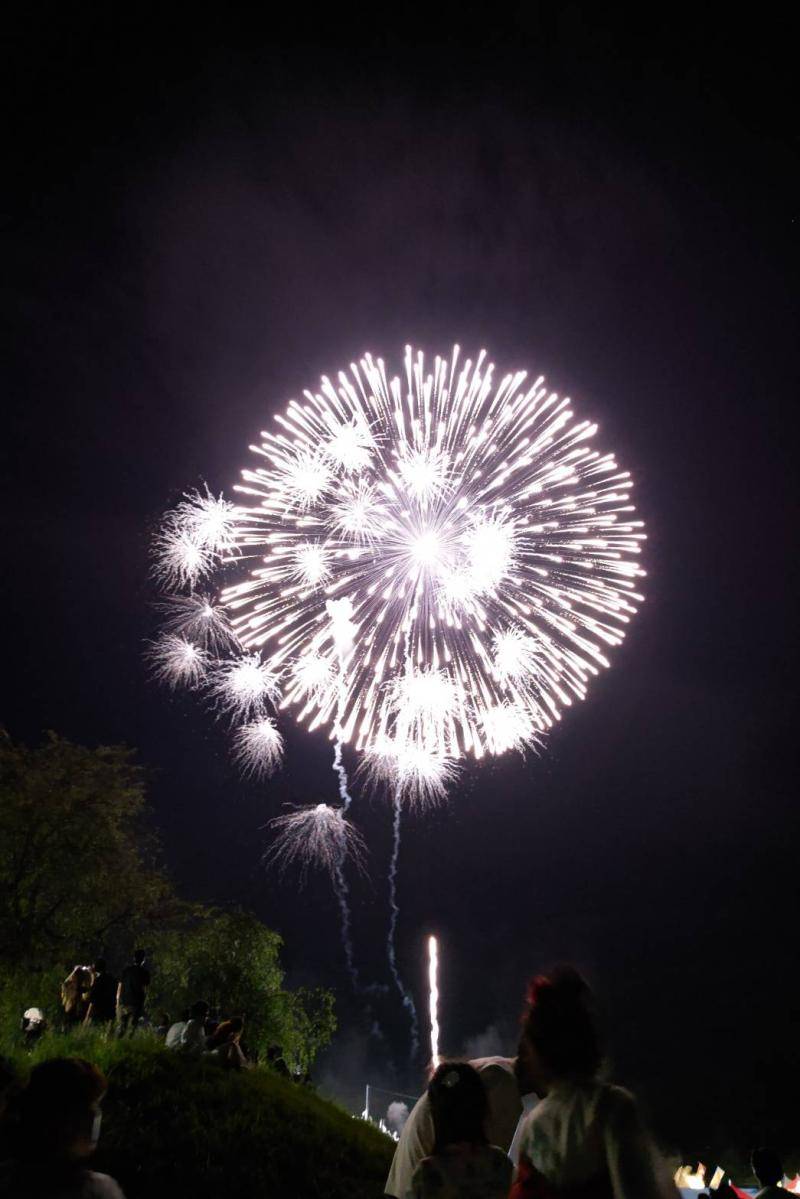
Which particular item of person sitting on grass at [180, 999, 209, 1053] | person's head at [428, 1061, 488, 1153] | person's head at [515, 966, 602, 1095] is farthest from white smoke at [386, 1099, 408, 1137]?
person's head at [515, 966, 602, 1095]

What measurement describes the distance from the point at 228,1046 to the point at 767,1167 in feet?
28.1

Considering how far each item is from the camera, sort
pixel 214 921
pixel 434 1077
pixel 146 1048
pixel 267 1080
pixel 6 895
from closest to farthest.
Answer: pixel 434 1077 → pixel 146 1048 → pixel 267 1080 → pixel 6 895 → pixel 214 921

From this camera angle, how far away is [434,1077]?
12.5 feet

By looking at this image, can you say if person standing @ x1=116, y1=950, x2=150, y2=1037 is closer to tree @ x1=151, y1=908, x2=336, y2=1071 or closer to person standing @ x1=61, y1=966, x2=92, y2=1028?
person standing @ x1=61, y1=966, x2=92, y2=1028

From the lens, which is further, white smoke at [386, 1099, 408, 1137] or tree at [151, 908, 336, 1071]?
white smoke at [386, 1099, 408, 1137]

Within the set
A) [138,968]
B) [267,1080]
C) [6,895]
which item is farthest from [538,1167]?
[6,895]

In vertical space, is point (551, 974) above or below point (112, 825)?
below

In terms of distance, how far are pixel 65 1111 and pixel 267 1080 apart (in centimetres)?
1184

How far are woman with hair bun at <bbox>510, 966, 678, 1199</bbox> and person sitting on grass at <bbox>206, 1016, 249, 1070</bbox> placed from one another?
11279 mm

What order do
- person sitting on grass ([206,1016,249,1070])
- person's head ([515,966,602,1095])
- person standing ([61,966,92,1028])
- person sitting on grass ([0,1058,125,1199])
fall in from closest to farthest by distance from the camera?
1. person sitting on grass ([0,1058,125,1199])
2. person's head ([515,966,602,1095])
3. person sitting on grass ([206,1016,249,1070])
4. person standing ([61,966,92,1028])

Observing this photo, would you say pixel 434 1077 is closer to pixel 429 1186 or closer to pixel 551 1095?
pixel 429 1186

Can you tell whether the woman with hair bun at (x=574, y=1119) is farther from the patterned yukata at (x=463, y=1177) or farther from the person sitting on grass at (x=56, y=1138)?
the person sitting on grass at (x=56, y=1138)

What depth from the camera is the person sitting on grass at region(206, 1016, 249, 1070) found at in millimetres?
12742

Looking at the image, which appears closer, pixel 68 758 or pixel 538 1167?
pixel 538 1167
